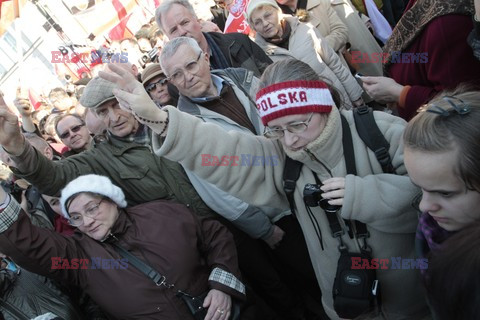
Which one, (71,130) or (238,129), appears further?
(71,130)

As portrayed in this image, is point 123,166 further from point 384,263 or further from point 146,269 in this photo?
point 384,263

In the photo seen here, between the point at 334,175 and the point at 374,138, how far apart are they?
22cm

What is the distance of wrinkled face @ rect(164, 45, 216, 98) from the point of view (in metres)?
2.42

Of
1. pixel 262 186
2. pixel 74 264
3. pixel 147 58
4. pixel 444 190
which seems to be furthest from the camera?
pixel 147 58

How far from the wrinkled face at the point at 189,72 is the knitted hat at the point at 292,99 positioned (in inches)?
42.1

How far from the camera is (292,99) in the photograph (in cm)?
139

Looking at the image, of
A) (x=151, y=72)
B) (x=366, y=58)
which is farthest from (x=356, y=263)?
(x=366, y=58)

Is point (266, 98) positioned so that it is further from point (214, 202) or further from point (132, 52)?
point (132, 52)

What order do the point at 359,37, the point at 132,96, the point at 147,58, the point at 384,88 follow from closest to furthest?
the point at 132,96 < the point at 384,88 < the point at 359,37 < the point at 147,58

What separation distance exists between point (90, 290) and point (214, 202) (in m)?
0.88

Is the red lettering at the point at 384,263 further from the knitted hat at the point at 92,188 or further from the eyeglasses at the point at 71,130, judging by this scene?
the eyeglasses at the point at 71,130

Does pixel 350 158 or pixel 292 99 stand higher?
pixel 292 99

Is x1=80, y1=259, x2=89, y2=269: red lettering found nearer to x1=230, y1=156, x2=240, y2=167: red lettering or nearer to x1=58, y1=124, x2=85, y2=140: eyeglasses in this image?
x1=230, y1=156, x2=240, y2=167: red lettering

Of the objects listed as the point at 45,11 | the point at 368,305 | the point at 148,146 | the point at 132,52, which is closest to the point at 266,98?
the point at 368,305
